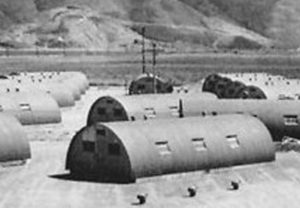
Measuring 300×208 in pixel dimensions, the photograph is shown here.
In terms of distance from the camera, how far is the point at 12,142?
53750 millimetres

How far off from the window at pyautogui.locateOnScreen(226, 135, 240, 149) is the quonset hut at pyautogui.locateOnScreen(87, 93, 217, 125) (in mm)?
13199

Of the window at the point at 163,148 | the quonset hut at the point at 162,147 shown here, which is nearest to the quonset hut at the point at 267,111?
the quonset hut at the point at 162,147

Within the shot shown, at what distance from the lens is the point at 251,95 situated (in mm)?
87750

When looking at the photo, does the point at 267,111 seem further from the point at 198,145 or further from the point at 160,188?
the point at 160,188

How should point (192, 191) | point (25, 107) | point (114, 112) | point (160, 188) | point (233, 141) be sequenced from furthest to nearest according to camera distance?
point (25, 107), point (114, 112), point (233, 141), point (160, 188), point (192, 191)

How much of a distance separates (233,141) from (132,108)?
16705 mm

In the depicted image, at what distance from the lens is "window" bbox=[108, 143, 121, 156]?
47.6m

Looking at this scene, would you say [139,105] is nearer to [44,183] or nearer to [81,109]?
[44,183]

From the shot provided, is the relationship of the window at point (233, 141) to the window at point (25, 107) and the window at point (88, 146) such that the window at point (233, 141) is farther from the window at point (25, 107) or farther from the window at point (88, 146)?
the window at point (25, 107)

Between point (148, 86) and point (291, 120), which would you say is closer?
point (291, 120)

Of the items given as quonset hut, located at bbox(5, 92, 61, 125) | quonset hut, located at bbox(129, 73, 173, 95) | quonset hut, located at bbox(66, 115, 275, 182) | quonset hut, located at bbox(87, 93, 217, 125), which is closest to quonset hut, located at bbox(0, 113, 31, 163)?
quonset hut, located at bbox(66, 115, 275, 182)

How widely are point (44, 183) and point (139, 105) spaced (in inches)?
846

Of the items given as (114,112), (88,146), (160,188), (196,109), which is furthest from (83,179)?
(196,109)

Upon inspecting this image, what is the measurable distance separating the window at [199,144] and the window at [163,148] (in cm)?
224
